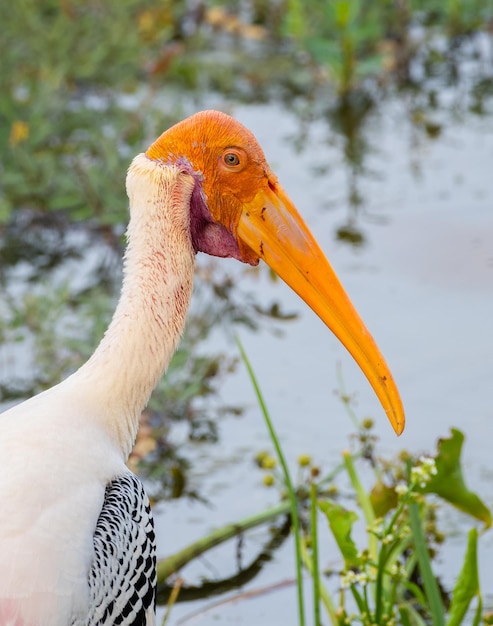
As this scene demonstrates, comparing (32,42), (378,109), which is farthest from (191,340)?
(378,109)

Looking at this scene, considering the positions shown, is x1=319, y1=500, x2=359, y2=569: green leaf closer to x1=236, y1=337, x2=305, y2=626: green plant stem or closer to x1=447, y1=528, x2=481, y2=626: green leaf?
x1=236, y1=337, x2=305, y2=626: green plant stem

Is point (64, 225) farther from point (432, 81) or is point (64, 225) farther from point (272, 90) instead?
point (432, 81)

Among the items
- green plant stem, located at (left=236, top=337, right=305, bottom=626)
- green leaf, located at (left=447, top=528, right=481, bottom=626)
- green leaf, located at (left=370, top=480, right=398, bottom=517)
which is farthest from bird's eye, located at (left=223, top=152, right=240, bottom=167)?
green leaf, located at (left=370, top=480, right=398, bottom=517)

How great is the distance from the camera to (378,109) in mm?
7918

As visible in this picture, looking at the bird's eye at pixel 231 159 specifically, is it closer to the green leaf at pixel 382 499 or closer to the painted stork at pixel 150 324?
the painted stork at pixel 150 324

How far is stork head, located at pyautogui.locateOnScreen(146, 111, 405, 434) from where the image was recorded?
9.78ft

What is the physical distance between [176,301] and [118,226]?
3.41 metres

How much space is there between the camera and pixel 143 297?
3.02m

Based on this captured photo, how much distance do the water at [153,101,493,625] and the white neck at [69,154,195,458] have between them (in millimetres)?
1235

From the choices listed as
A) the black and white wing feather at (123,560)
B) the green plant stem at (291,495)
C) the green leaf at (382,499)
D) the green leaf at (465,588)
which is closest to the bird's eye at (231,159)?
the green plant stem at (291,495)

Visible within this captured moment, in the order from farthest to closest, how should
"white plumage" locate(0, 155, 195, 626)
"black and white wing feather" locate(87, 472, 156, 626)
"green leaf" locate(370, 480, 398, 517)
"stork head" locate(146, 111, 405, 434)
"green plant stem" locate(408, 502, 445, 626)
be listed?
"green leaf" locate(370, 480, 398, 517), "green plant stem" locate(408, 502, 445, 626), "stork head" locate(146, 111, 405, 434), "black and white wing feather" locate(87, 472, 156, 626), "white plumage" locate(0, 155, 195, 626)

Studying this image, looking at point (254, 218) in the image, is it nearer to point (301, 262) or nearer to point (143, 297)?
point (301, 262)

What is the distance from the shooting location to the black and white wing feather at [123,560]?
2.74m

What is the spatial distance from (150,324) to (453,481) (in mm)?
1062
